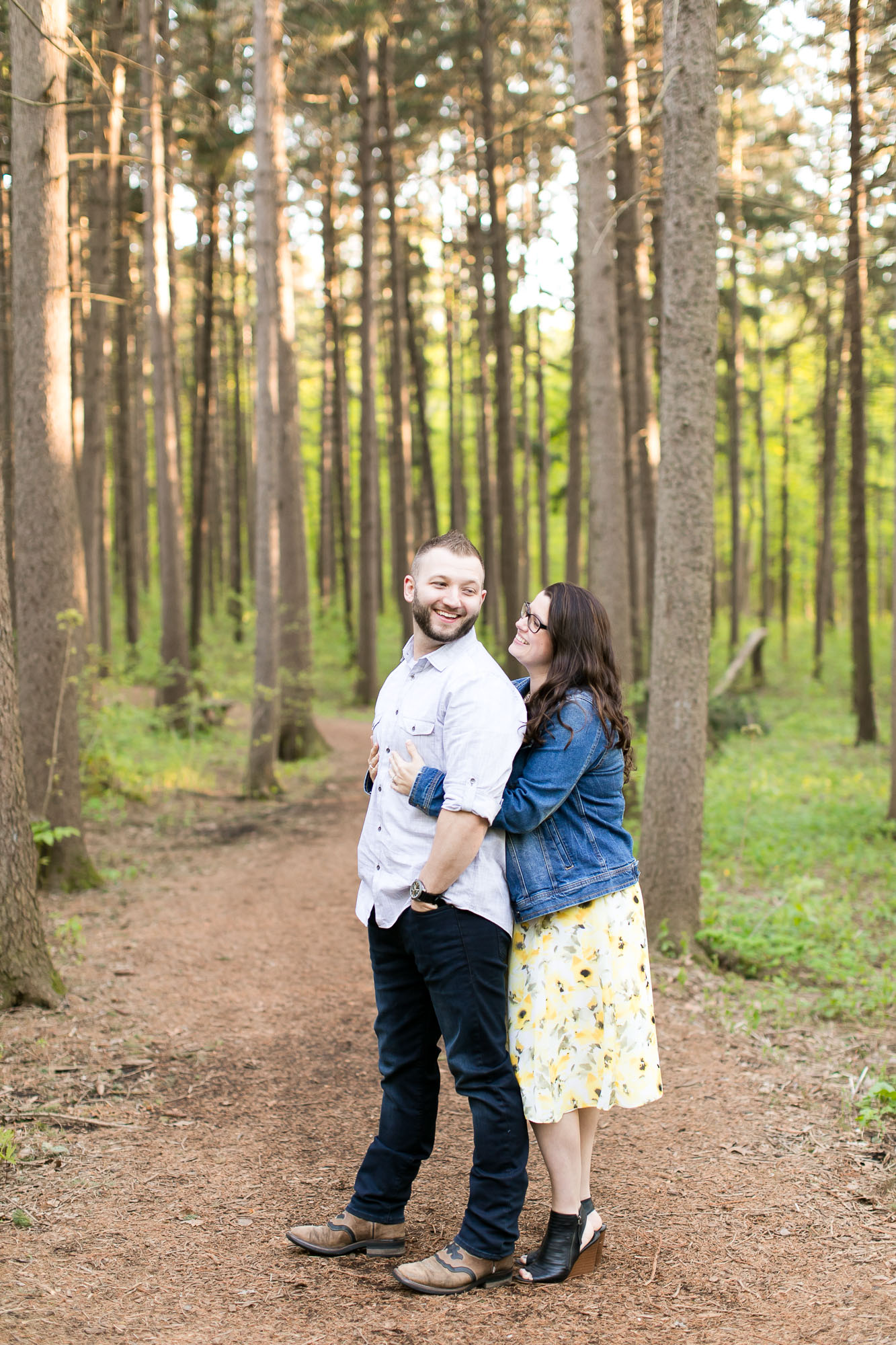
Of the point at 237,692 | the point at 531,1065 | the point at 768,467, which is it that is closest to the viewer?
the point at 531,1065

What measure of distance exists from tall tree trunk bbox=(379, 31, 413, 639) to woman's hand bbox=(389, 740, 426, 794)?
420 inches

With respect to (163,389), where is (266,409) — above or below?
below

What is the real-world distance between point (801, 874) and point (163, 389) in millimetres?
10846

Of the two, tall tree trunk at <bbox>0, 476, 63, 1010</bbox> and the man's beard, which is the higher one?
the man's beard

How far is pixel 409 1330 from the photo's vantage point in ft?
9.09

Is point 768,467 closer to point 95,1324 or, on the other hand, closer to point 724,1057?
point 724,1057

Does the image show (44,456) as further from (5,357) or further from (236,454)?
(236,454)

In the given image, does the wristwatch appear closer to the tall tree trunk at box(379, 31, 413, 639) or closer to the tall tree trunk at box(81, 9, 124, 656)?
the tall tree trunk at box(81, 9, 124, 656)

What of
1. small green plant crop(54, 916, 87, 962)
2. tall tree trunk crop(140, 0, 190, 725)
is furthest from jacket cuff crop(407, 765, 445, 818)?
tall tree trunk crop(140, 0, 190, 725)

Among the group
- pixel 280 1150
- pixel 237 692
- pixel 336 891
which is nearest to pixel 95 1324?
pixel 280 1150

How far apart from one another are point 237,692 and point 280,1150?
15.3m

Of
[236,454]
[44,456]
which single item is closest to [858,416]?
[44,456]

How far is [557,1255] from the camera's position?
3.03 metres

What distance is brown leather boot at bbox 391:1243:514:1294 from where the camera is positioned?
2.94m
